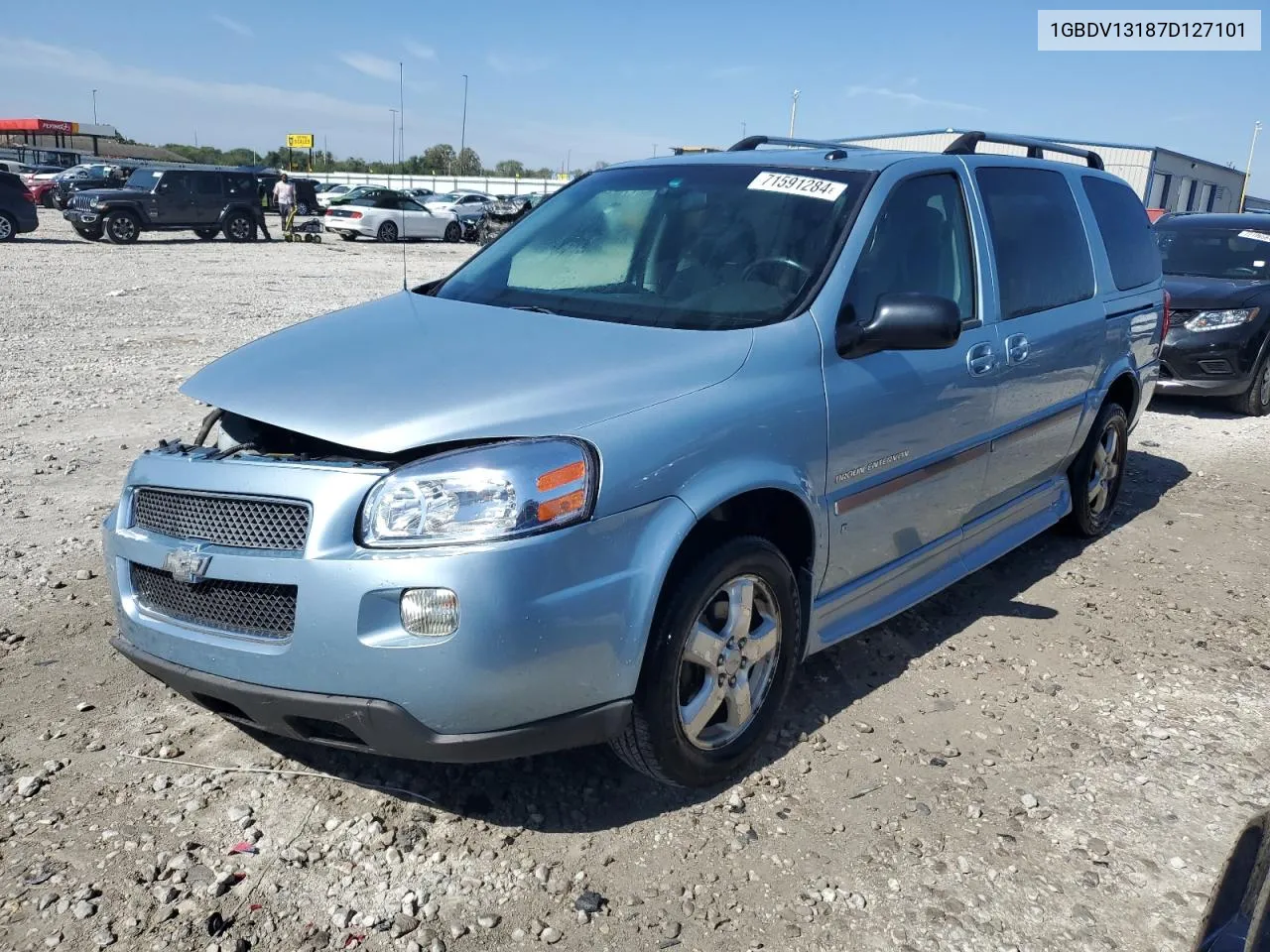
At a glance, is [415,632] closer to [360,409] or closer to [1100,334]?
[360,409]

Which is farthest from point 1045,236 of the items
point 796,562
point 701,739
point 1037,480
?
point 701,739

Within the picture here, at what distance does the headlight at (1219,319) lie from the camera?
8.69 metres

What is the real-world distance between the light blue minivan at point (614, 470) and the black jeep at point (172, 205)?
2254cm

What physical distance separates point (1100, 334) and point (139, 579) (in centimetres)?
426

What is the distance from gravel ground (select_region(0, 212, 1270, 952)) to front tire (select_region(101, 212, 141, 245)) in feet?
69.5

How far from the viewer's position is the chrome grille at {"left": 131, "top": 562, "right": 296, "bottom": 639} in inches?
96.9

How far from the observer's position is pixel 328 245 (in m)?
26.4

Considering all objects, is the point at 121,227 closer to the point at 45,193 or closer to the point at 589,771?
the point at 45,193

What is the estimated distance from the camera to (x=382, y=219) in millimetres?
28672

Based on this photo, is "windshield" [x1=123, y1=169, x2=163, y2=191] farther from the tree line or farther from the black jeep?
the tree line

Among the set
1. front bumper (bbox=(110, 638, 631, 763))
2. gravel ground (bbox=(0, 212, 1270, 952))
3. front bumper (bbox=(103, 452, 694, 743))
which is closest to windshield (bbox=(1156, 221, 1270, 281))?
gravel ground (bbox=(0, 212, 1270, 952))

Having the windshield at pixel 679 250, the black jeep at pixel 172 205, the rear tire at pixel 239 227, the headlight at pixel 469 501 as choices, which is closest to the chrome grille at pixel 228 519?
the headlight at pixel 469 501

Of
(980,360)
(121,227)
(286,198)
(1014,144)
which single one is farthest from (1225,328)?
(286,198)

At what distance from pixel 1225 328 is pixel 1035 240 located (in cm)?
542
